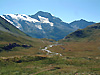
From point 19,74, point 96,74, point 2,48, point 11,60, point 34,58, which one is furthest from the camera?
point 2,48

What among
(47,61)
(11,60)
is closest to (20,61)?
(11,60)

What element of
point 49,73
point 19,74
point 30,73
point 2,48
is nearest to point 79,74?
point 49,73

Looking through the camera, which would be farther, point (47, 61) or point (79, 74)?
point (47, 61)

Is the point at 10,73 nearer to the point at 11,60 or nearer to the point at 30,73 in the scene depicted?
the point at 30,73

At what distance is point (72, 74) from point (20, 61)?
19113 mm

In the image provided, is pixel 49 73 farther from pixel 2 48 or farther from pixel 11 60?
pixel 2 48

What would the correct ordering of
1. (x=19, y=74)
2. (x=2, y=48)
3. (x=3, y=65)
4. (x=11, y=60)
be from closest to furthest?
(x=19, y=74)
(x=3, y=65)
(x=11, y=60)
(x=2, y=48)

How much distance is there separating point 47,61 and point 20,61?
8115 millimetres

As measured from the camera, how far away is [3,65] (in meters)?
32.9

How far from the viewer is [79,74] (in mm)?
23469

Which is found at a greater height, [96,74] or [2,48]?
[2,48]

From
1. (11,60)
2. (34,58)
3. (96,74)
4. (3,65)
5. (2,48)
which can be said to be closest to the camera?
(96,74)

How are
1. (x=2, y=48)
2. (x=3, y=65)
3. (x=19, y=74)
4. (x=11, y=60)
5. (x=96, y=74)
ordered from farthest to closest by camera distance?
(x=2, y=48) < (x=11, y=60) < (x=3, y=65) < (x=19, y=74) < (x=96, y=74)

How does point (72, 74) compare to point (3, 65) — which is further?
point (3, 65)
